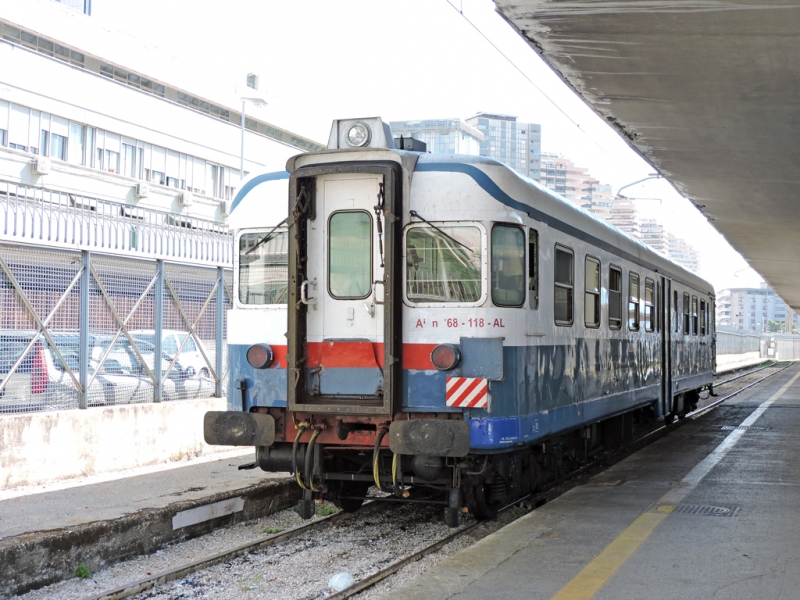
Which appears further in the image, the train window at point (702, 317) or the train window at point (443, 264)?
the train window at point (702, 317)

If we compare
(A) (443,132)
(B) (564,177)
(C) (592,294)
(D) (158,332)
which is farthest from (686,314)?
(B) (564,177)

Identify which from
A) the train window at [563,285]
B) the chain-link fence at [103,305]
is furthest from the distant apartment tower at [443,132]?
the train window at [563,285]

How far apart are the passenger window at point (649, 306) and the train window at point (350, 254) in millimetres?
6320

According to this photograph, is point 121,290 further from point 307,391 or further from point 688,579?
point 688,579

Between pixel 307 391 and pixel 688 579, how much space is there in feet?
10.9

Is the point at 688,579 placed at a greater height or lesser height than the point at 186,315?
lesser

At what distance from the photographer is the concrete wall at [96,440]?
9.95 metres

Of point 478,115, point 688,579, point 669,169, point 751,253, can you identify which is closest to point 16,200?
point 688,579

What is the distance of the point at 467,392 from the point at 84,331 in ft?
19.0

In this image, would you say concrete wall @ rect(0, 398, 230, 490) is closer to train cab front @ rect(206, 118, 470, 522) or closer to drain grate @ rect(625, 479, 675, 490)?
train cab front @ rect(206, 118, 470, 522)

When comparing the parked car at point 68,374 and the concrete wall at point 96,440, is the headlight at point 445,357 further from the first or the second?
the parked car at point 68,374

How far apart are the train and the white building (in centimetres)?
2727

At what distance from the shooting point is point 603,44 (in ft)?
27.3

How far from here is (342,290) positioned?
7.74 m
